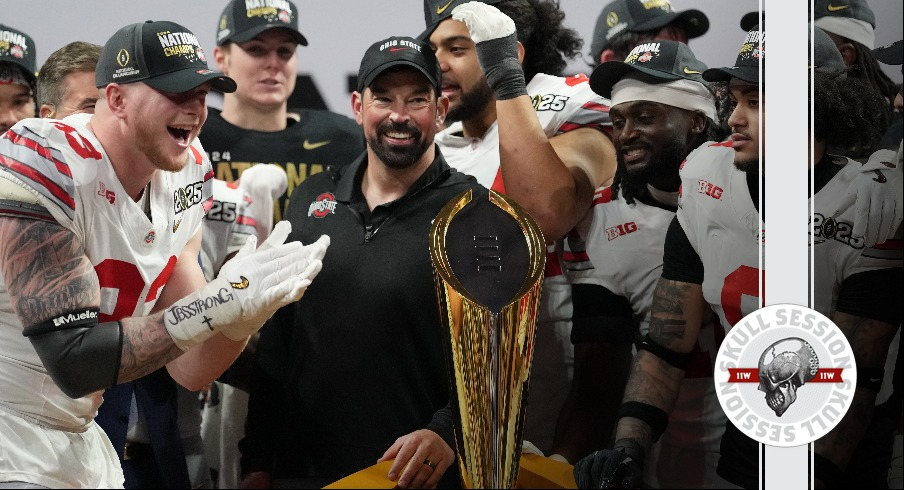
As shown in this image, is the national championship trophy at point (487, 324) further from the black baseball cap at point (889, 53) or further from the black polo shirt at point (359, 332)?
the black baseball cap at point (889, 53)

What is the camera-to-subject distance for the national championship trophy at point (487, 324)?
2061mm

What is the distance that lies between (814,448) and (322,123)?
143 cm

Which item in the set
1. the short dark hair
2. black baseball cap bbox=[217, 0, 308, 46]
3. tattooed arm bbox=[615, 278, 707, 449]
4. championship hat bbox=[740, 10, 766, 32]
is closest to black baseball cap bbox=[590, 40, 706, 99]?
championship hat bbox=[740, 10, 766, 32]

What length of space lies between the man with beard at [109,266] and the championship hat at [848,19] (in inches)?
52.5

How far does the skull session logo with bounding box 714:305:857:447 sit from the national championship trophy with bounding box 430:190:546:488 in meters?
0.52

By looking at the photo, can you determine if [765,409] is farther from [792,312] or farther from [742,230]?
[742,230]

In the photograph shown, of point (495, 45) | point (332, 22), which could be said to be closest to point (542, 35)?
point (495, 45)

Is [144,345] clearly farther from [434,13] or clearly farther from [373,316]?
[434,13]

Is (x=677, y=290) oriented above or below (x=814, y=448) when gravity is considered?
above

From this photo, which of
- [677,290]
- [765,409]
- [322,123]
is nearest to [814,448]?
[765,409]

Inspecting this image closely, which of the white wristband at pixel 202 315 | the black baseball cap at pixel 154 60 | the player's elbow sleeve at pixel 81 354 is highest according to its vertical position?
the black baseball cap at pixel 154 60

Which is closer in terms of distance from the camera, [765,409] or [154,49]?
[154,49]

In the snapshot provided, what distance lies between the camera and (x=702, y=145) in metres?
2.26

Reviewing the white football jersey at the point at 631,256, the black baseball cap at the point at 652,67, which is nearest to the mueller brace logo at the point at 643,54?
the black baseball cap at the point at 652,67
